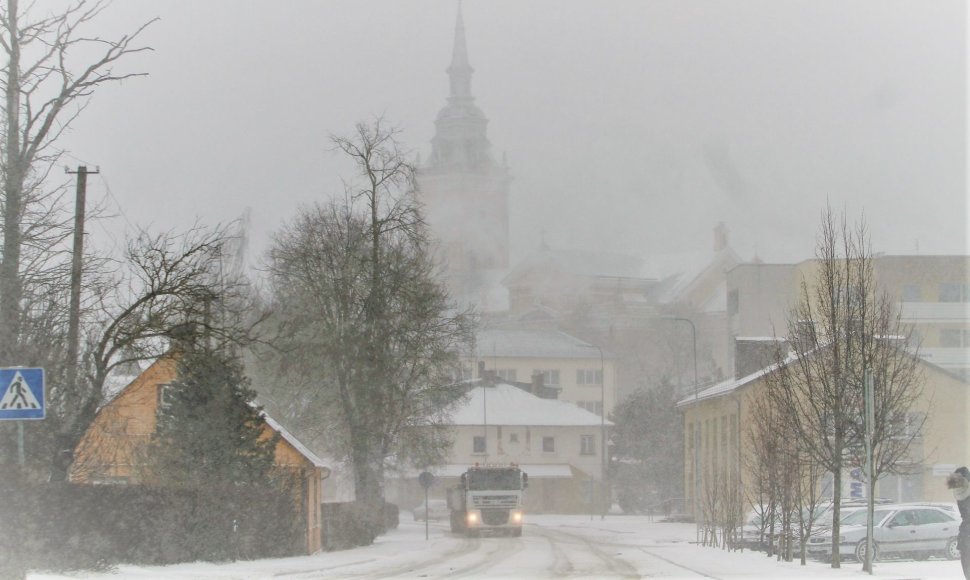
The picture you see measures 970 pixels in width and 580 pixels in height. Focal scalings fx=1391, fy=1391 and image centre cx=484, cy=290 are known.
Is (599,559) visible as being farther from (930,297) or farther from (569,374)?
(569,374)

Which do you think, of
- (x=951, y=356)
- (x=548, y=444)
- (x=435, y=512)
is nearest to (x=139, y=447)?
(x=435, y=512)

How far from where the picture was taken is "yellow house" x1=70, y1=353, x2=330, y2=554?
31.3 metres

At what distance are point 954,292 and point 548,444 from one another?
2853 centimetres

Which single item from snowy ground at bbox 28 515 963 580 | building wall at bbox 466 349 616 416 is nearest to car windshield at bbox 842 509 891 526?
snowy ground at bbox 28 515 963 580

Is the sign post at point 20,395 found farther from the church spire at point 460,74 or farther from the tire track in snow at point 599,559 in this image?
the church spire at point 460,74

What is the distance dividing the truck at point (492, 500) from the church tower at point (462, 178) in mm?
88099

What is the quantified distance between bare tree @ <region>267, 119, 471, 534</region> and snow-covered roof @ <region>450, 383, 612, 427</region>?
43.5 metres

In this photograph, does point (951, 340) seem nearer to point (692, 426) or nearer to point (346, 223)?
point (692, 426)

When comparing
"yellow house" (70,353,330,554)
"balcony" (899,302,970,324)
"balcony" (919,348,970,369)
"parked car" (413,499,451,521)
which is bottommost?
"parked car" (413,499,451,521)

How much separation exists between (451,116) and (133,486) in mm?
121760

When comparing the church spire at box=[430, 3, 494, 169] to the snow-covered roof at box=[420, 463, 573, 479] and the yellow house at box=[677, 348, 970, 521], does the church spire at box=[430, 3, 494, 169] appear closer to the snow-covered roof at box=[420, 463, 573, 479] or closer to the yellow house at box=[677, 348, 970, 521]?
the snow-covered roof at box=[420, 463, 573, 479]

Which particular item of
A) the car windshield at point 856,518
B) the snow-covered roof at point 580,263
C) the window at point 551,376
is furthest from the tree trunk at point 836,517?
the snow-covered roof at point 580,263

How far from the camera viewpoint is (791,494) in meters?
29.1

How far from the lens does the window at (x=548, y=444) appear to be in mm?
94688
